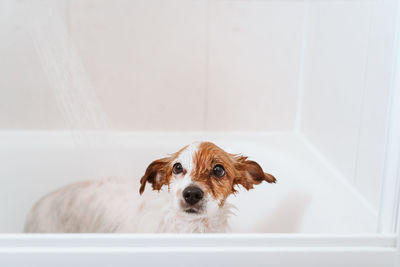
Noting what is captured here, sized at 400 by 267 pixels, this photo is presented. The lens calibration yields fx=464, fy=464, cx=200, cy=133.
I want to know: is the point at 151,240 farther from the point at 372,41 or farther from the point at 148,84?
the point at 372,41

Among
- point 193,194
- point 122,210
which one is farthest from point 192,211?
point 122,210

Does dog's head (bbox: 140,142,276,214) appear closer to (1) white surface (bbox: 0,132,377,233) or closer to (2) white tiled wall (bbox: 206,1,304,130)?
(1) white surface (bbox: 0,132,377,233)

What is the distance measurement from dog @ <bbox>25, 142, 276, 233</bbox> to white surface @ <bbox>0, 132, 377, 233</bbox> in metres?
0.02

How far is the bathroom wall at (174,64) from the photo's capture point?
76 cm

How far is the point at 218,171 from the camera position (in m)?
0.66

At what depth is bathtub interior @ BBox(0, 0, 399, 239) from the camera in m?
0.74

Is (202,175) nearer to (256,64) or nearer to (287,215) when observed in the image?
(287,215)

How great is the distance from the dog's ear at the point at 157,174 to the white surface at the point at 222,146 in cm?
2

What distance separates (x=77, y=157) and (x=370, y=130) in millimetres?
497

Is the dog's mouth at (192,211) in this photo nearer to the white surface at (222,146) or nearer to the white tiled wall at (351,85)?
the white surface at (222,146)

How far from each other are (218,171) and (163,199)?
3.6 inches

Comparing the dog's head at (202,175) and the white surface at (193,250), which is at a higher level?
the dog's head at (202,175)

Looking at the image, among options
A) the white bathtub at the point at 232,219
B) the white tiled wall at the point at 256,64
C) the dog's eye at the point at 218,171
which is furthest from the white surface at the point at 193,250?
the white tiled wall at the point at 256,64

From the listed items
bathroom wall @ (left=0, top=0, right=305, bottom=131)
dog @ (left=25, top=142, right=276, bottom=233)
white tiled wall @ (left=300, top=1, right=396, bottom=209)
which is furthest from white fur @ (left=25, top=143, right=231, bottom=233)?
white tiled wall @ (left=300, top=1, right=396, bottom=209)
